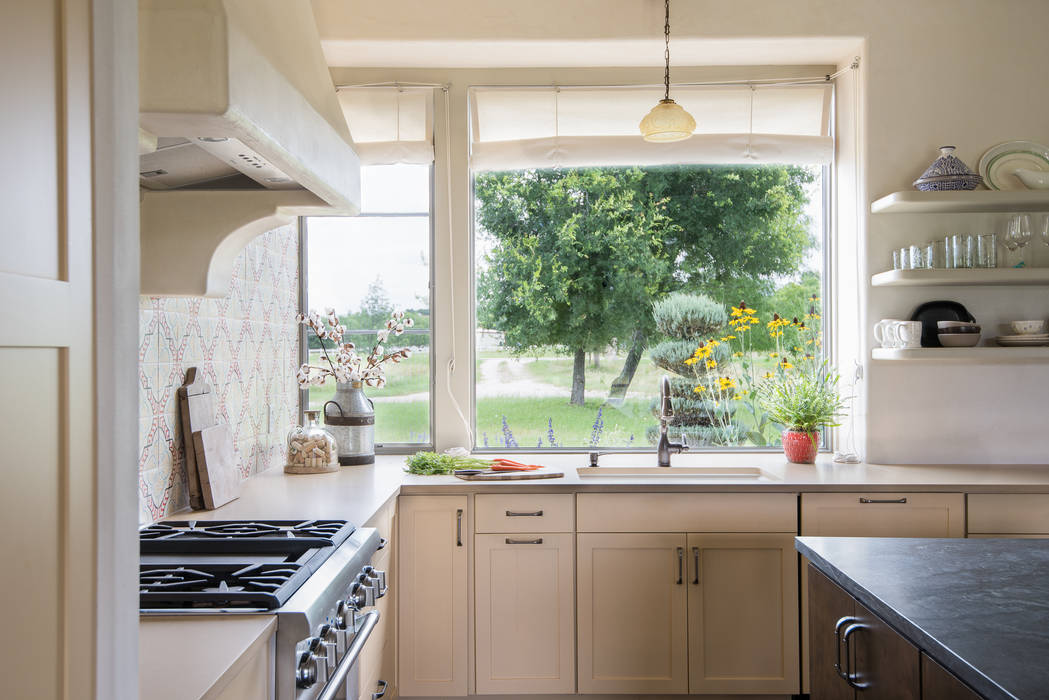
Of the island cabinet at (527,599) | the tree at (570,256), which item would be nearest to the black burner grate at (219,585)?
the island cabinet at (527,599)

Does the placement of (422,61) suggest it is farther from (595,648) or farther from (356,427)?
(595,648)

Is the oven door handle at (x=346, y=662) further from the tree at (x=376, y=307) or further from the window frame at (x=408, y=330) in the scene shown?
the tree at (x=376, y=307)

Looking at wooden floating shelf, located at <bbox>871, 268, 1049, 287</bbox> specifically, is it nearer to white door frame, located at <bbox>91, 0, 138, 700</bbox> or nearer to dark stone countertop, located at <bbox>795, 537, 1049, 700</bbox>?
dark stone countertop, located at <bbox>795, 537, 1049, 700</bbox>

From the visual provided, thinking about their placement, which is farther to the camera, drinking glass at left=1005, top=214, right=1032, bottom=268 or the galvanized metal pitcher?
the galvanized metal pitcher

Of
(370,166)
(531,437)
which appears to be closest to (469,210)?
(370,166)

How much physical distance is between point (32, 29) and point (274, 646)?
43.2 inches

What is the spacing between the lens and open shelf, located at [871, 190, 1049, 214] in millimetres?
2983

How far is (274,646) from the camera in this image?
4.53 ft

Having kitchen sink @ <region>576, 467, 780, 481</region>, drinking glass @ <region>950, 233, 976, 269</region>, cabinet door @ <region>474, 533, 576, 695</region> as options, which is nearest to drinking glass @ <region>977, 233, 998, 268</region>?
drinking glass @ <region>950, 233, 976, 269</region>

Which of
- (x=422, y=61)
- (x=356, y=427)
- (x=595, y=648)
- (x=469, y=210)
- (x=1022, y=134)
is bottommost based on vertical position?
(x=595, y=648)

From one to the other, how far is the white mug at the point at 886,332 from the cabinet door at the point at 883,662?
5.68 feet

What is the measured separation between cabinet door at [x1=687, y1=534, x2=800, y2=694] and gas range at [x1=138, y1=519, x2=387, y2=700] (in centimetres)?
131

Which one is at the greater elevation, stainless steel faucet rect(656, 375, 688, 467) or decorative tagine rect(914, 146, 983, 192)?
decorative tagine rect(914, 146, 983, 192)

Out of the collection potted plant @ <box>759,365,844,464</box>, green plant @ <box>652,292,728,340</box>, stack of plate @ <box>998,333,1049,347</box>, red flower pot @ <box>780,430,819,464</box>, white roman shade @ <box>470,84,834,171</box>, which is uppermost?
white roman shade @ <box>470,84,834,171</box>
